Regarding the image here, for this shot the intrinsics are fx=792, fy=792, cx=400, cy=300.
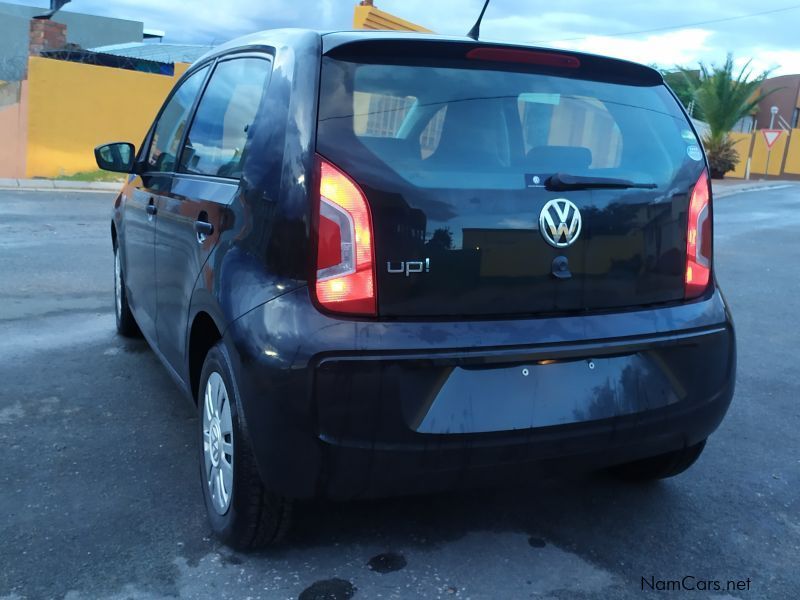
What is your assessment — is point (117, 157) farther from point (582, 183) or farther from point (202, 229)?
point (582, 183)

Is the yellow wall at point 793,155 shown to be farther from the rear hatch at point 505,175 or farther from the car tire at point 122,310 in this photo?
the rear hatch at point 505,175

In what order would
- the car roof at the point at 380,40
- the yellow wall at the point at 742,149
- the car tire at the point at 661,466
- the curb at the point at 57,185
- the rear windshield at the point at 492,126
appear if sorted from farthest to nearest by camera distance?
the yellow wall at the point at 742,149
the curb at the point at 57,185
the car tire at the point at 661,466
the car roof at the point at 380,40
the rear windshield at the point at 492,126

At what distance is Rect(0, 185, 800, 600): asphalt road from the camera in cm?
259

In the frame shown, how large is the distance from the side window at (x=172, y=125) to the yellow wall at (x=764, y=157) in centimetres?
4018

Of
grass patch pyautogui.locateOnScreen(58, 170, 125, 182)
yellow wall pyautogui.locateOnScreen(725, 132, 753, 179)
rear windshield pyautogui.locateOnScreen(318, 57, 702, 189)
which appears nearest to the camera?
rear windshield pyautogui.locateOnScreen(318, 57, 702, 189)

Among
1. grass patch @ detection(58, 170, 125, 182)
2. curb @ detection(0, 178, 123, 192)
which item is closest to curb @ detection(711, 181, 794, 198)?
grass patch @ detection(58, 170, 125, 182)

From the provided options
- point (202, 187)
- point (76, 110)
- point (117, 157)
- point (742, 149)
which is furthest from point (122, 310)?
point (742, 149)

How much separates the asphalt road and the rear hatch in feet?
2.97

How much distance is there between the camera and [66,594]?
2.47m

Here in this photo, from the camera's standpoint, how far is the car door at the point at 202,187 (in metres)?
2.86

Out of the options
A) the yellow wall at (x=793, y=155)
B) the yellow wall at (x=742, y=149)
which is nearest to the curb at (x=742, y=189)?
the yellow wall at (x=742, y=149)

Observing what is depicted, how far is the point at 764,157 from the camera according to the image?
3978 cm

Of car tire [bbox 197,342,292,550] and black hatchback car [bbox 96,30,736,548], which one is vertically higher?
black hatchback car [bbox 96,30,736,548]

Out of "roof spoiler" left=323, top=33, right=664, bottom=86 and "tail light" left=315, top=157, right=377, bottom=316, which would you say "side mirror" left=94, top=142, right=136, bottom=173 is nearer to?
"roof spoiler" left=323, top=33, right=664, bottom=86
